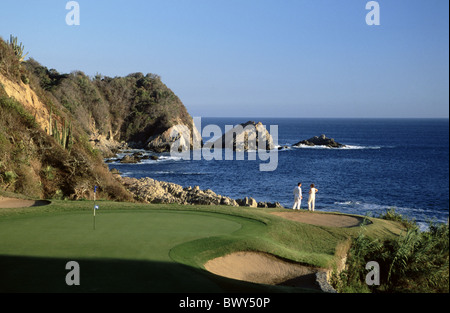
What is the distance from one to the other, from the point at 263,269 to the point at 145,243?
3.06m

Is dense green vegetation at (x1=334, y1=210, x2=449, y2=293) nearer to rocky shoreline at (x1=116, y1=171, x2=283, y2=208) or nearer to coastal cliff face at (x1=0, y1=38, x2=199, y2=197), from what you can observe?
coastal cliff face at (x1=0, y1=38, x2=199, y2=197)

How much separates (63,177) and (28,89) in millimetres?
7436

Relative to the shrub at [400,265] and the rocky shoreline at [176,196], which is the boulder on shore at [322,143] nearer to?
the rocky shoreline at [176,196]

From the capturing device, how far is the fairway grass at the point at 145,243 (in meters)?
8.05

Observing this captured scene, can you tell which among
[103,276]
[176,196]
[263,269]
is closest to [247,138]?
[176,196]

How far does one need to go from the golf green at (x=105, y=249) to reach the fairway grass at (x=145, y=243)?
0.02m

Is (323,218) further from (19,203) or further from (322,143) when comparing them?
(322,143)

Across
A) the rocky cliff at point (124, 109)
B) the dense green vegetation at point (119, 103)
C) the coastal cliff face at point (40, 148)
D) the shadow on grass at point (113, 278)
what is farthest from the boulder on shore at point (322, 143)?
the shadow on grass at point (113, 278)

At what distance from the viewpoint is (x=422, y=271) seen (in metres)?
13.8

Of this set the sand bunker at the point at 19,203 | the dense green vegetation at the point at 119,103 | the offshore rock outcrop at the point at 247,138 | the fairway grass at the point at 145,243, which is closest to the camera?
the fairway grass at the point at 145,243

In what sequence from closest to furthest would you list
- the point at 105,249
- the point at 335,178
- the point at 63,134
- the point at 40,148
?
the point at 105,249 → the point at 40,148 → the point at 63,134 → the point at 335,178

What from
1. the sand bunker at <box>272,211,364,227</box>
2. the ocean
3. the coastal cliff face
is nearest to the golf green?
the sand bunker at <box>272,211,364,227</box>

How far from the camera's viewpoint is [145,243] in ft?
34.8
